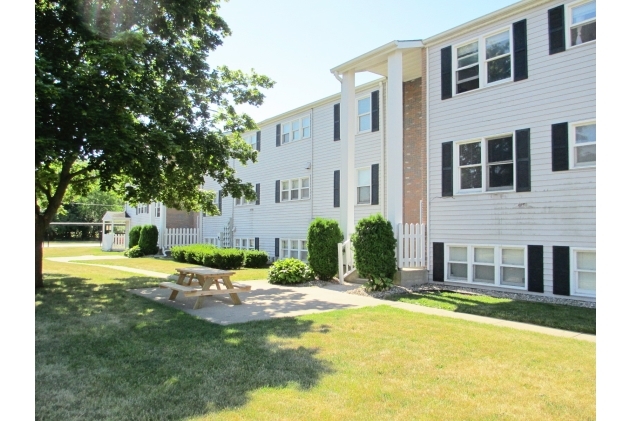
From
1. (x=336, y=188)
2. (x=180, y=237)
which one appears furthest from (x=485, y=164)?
(x=180, y=237)

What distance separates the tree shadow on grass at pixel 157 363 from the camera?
3.82m

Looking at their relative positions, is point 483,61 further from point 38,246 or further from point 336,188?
point 38,246

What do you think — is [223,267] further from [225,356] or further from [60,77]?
[225,356]

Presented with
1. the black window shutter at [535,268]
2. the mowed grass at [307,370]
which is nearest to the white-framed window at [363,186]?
the black window shutter at [535,268]

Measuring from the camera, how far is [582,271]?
9477 mm

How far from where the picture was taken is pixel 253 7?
9539mm

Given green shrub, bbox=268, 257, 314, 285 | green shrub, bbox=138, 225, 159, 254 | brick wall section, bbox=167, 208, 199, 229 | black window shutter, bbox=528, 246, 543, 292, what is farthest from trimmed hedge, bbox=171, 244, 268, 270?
black window shutter, bbox=528, 246, 543, 292

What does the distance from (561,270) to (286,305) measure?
6392 mm

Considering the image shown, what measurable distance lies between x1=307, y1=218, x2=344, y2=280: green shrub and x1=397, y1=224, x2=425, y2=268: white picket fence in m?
2.27

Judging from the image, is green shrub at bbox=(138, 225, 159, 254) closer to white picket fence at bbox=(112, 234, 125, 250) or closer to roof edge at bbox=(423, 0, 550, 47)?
white picket fence at bbox=(112, 234, 125, 250)

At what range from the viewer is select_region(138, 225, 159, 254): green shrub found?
25.9 meters

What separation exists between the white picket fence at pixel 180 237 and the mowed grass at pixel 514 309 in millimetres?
19115

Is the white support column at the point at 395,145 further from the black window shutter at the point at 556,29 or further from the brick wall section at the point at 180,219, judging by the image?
the brick wall section at the point at 180,219

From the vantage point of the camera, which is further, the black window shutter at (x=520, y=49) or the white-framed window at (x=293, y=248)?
the white-framed window at (x=293, y=248)
